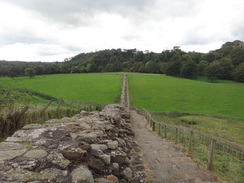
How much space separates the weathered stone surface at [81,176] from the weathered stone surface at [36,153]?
765 millimetres

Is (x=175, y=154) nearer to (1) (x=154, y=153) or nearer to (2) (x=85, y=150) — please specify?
(1) (x=154, y=153)

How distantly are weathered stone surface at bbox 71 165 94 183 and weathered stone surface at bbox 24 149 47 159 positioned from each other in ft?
2.51

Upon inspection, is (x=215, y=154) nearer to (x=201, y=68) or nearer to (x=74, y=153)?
(x=74, y=153)

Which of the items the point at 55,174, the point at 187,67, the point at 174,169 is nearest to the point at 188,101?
the point at 174,169

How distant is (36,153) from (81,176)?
43.2 inches

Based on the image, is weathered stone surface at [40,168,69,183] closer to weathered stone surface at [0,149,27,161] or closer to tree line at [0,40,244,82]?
weathered stone surface at [0,149,27,161]

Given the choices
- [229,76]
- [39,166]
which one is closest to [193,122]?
[39,166]

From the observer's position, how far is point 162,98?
3888 cm

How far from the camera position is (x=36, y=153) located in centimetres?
322

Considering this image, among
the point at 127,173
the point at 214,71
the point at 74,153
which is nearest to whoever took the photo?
the point at 74,153

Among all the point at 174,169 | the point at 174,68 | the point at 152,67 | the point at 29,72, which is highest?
the point at 152,67

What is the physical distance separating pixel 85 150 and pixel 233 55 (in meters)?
94.6

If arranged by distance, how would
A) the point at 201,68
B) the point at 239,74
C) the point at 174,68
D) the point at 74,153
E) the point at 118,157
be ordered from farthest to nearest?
1. the point at 201,68
2. the point at 174,68
3. the point at 239,74
4. the point at 118,157
5. the point at 74,153

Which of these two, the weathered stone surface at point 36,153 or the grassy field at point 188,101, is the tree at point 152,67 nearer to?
the grassy field at point 188,101
